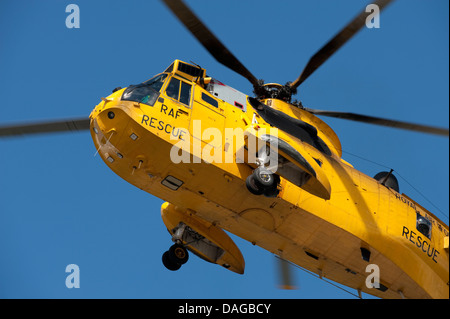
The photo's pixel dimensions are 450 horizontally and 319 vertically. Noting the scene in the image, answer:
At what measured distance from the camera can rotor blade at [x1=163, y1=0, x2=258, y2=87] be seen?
1496cm

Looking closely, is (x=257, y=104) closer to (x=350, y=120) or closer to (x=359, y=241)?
(x=350, y=120)

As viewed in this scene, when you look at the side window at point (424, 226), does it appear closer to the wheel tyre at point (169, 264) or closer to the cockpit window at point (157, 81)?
the wheel tyre at point (169, 264)

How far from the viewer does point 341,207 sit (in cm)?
1664

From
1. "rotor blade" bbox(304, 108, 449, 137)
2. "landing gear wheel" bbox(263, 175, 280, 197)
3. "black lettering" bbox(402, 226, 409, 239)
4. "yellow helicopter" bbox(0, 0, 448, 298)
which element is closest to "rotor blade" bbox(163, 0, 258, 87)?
"yellow helicopter" bbox(0, 0, 448, 298)

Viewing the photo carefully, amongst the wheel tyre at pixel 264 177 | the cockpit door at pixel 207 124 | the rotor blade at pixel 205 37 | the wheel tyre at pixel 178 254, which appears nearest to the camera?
the wheel tyre at pixel 264 177

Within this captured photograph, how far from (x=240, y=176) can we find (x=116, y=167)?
9.07 ft

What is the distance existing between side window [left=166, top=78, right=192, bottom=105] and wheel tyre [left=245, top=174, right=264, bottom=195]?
2315mm

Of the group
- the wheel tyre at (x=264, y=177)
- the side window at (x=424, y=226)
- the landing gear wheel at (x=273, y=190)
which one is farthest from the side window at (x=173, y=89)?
the side window at (x=424, y=226)

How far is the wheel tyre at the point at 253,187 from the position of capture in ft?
48.8

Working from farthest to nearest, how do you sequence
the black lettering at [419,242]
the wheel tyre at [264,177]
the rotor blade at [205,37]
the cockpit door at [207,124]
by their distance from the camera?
the black lettering at [419,242] → the cockpit door at [207,124] → the rotor blade at [205,37] → the wheel tyre at [264,177]

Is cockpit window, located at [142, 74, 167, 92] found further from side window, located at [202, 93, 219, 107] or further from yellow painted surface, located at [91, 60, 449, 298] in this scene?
side window, located at [202, 93, 219, 107]

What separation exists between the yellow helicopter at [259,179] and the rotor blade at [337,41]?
0.09ft

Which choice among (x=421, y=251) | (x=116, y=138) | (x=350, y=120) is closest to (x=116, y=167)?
(x=116, y=138)

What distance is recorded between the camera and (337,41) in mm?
16547
